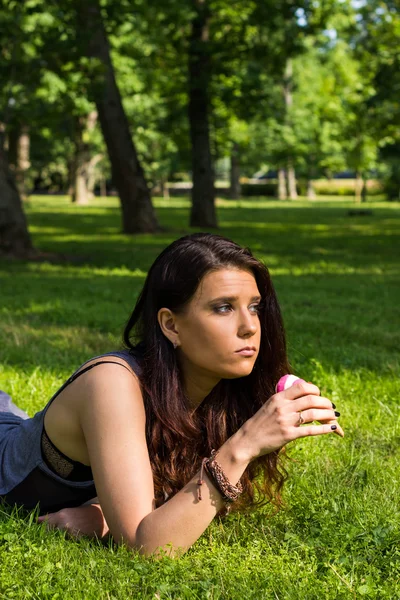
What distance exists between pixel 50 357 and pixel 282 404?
3.95 meters

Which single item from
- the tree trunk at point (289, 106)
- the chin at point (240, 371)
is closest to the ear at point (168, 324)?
the chin at point (240, 371)

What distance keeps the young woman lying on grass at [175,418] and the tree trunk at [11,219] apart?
35.4ft

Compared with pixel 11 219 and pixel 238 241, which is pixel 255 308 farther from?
pixel 238 241

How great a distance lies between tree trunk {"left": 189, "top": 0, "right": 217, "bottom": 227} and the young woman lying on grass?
60.7 ft

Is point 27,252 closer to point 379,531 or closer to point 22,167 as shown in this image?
point 379,531

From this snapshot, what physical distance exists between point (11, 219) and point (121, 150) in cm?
533

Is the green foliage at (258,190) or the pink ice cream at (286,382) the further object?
the green foliage at (258,190)

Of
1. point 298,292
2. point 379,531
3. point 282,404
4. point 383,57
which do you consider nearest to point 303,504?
point 379,531

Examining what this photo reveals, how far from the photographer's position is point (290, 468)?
4.13 metres

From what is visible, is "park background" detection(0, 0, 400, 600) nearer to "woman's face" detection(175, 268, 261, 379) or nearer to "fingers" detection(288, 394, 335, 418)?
"fingers" detection(288, 394, 335, 418)

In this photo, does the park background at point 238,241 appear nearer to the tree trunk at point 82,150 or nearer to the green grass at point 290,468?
the green grass at point 290,468

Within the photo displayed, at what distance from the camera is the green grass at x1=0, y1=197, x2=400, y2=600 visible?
116 inches

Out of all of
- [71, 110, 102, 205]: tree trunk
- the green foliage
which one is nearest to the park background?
[71, 110, 102, 205]: tree trunk

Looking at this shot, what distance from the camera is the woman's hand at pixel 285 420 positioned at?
9.67 feet
